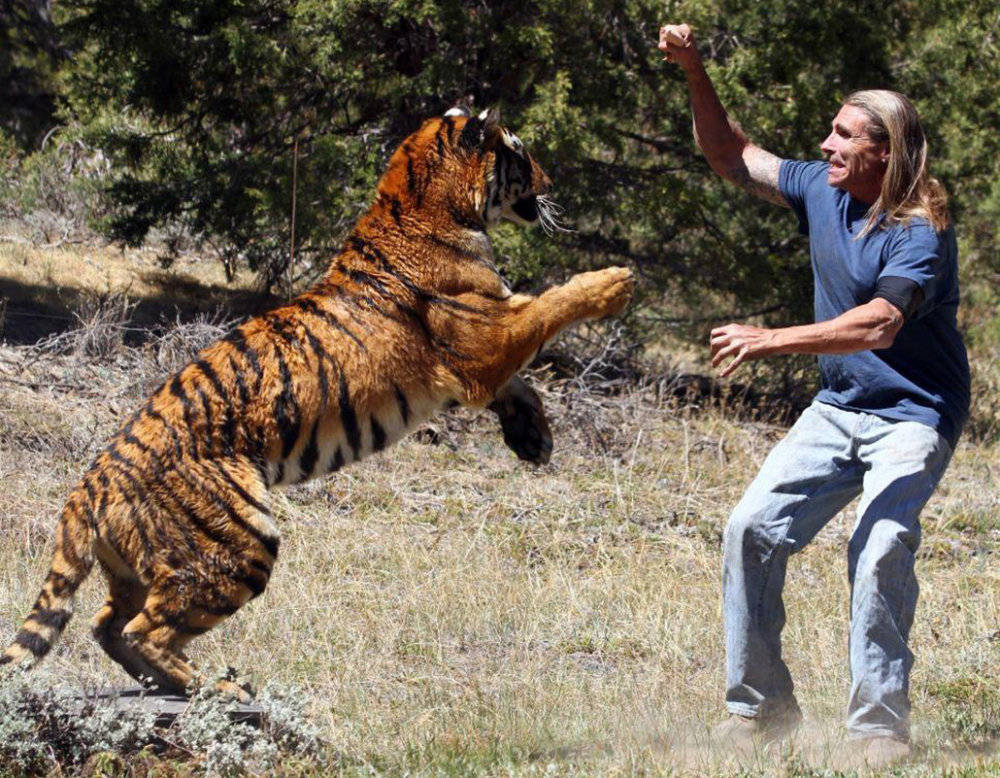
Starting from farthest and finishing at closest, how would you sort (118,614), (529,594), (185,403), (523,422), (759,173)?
(529,594), (523,422), (759,173), (118,614), (185,403)

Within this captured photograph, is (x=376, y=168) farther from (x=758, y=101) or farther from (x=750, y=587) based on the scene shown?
(x=750, y=587)

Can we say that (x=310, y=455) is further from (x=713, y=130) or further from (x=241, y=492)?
(x=713, y=130)

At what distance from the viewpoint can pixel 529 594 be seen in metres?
7.39

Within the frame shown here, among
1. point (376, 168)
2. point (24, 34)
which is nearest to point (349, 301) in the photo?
point (376, 168)

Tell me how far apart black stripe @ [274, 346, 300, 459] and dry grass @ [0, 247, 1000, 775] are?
1159 millimetres

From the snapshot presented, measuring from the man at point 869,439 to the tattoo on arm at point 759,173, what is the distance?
0.38m

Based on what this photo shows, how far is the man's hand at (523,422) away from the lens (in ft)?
19.6

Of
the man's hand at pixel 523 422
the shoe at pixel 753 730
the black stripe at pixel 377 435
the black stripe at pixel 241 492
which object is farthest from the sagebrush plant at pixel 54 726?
the shoe at pixel 753 730

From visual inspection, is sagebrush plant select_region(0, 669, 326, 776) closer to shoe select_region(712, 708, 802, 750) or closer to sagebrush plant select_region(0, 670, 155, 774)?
sagebrush plant select_region(0, 670, 155, 774)

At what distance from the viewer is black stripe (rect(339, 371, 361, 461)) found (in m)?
5.48

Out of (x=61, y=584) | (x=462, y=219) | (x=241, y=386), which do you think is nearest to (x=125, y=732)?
(x=61, y=584)

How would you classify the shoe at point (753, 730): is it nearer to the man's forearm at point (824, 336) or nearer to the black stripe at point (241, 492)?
the man's forearm at point (824, 336)

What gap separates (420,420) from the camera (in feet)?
19.1

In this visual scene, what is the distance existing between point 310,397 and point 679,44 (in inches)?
86.0
